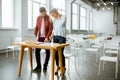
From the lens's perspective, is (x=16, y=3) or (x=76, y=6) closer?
(x=16, y=3)

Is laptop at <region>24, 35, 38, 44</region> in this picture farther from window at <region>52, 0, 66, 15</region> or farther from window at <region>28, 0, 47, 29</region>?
window at <region>52, 0, 66, 15</region>

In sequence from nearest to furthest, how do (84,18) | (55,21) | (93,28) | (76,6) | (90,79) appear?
(90,79) < (55,21) < (76,6) < (84,18) < (93,28)

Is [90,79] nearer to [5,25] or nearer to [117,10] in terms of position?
[5,25]

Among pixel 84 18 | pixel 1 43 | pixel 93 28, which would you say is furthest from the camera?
pixel 93 28

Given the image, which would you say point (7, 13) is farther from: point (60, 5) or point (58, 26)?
point (60, 5)

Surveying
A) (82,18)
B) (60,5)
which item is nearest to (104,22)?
(82,18)

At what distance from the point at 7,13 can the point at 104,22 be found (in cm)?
1686

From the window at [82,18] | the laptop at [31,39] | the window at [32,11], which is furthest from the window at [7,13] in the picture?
the window at [82,18]

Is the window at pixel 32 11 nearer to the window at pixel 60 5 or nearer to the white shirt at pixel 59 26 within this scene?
the window at pixel 60 5

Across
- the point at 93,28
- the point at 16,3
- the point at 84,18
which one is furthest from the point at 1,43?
the point at 93,28

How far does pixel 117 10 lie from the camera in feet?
77.0

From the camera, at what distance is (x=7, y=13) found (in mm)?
9211

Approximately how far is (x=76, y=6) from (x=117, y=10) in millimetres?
6439

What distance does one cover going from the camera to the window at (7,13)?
29.4 ft
